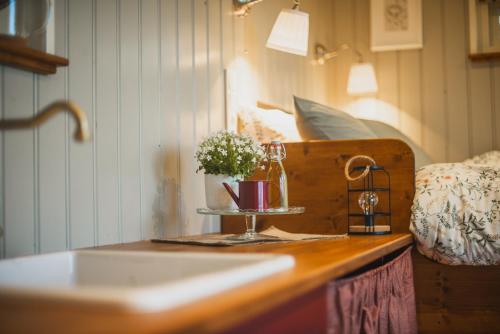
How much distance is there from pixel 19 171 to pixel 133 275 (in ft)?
1.12

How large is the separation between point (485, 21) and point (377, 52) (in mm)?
629

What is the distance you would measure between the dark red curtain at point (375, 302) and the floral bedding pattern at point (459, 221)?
0.54 ft

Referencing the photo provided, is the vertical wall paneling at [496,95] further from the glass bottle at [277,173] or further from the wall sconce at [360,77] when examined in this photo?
the glass bottle at [277,173]

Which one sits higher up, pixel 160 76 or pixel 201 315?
pixel 160 76

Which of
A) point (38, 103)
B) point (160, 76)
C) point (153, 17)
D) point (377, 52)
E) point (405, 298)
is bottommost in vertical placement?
point (405, 298)

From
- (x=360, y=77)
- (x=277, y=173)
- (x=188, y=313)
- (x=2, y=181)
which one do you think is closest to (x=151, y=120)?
(x=277, y=173)

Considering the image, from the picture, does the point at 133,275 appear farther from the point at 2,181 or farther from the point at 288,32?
the point at 288,32

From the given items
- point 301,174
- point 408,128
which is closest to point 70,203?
point 301,174

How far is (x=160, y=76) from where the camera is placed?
171 cm

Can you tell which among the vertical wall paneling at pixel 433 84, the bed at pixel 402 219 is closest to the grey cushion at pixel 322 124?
the bed at pixel 402 219

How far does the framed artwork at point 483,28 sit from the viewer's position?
3.36 m

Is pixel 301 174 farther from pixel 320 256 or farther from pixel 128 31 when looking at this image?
pixel 320 256

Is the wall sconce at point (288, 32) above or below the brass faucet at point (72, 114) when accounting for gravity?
above

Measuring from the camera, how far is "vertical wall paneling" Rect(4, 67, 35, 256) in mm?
1142
